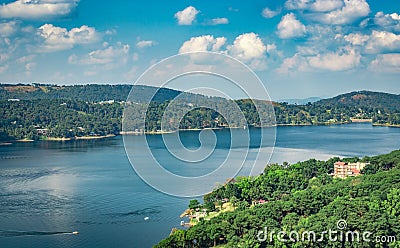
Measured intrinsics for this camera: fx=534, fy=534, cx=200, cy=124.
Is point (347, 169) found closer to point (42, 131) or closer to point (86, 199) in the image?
point (86, 199)

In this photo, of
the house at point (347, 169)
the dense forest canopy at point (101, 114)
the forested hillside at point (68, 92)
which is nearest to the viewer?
the house at point (347, 169)

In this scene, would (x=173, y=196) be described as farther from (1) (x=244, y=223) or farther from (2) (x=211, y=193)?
(1) (x=244, y=223)

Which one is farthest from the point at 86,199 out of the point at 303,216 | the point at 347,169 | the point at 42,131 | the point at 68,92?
the point at 68,92

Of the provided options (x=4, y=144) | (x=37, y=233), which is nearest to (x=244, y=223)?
(x=37, y=233)

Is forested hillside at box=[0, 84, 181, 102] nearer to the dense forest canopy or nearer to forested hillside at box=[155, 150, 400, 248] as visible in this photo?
the dense forest canopy

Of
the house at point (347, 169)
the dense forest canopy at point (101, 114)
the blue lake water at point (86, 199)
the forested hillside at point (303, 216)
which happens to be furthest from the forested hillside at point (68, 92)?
the forested hillside at point (303, 216)

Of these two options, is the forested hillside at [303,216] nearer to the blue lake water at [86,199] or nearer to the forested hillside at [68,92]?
the blue lake water at [86,199]
